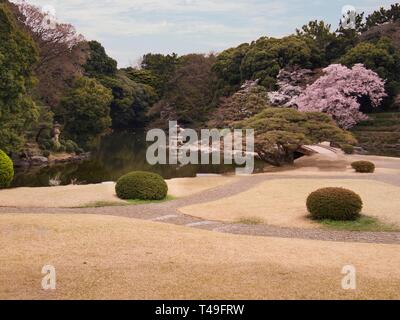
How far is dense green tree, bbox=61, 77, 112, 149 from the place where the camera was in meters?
38.1

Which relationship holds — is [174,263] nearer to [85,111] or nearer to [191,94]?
[85,111]

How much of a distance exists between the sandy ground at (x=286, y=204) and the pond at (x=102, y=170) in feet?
28.2

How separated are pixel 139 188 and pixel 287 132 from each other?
11.1 metres

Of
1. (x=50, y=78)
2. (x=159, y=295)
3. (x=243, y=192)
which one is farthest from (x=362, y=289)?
(x=50, y=78)

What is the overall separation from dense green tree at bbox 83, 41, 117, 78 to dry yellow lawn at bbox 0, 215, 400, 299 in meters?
49.7

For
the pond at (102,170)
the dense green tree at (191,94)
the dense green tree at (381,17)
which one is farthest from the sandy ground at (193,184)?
the dense green tree at (381,17)

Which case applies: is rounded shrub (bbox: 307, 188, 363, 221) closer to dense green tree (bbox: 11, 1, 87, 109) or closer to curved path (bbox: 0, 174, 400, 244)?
curved path (bbox: 0, 174, 400, 244)

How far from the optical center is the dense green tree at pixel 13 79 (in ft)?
87.3

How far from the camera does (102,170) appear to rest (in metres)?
30.2

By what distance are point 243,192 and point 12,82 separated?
15475mm

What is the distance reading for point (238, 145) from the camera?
26.9 meters

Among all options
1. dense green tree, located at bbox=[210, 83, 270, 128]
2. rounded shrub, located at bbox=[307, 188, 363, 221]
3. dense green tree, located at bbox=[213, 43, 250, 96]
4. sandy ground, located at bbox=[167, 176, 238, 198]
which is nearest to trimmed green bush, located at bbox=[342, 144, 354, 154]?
dense green tree, located at bbox=[210, 83, 270, 128]

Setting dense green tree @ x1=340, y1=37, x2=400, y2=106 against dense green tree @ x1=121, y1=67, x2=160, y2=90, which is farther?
Answer: dense green tree @ x1=121, y1=67, x2=160, y2=90

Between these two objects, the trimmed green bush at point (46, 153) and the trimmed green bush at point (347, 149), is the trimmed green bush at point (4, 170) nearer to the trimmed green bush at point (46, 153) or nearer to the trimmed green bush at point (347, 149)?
the trimmed green bush at point (46, 153)
